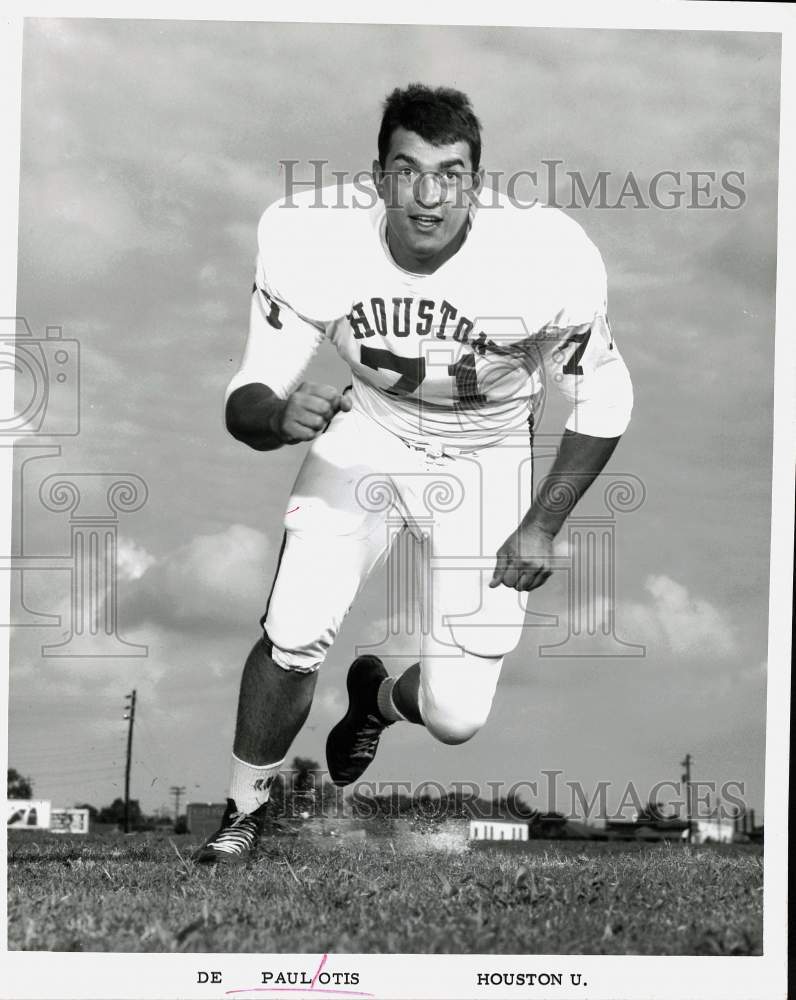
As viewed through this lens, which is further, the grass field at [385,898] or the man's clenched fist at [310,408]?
the grass field at [385,898]

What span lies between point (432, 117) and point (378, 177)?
0.28 metres

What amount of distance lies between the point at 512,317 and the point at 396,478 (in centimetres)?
70

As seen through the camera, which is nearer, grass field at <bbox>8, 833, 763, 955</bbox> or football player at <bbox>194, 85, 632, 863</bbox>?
grass field at <bbox>8, 833, 763, 955</bbox>

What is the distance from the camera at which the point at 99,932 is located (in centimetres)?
430

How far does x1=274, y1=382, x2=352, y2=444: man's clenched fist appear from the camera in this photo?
4.07 metres

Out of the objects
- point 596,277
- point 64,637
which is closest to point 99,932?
point 64,637

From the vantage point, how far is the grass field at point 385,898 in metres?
4.30

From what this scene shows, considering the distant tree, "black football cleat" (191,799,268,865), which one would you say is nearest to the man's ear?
"black football cleat" (191,799,268,865)

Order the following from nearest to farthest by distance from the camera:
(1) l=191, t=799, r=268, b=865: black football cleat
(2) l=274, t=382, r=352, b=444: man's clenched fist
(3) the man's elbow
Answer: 1. (2) l=274, t=382, r=352, b=444: man's clenched fist
2. (3) the man's elbow
3. (1) l=191, t=799, r=268, b=865: black football cleat
